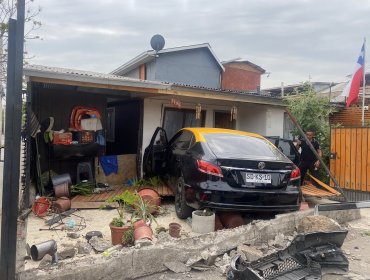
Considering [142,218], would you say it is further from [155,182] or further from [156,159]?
[156,159]

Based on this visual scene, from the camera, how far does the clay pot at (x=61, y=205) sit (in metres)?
6.40

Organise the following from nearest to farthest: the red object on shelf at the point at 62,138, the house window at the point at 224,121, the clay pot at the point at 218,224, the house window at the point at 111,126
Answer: the clay pot at the point at 218,224 < the red object on shelf at the point at 62,138 < the house window at the point at 111,126 < the house window at the point at 224,121

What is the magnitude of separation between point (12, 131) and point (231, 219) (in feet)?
12.2

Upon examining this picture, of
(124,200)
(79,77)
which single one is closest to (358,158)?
(124,200)

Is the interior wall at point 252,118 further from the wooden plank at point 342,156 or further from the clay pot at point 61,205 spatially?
the clay pot at point 61,205

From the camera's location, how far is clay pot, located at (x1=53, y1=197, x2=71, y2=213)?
6.40m

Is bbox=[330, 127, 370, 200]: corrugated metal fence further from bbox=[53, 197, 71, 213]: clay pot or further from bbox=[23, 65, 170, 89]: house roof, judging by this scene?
bbox=[53, 197, 71, 213]: clay pot

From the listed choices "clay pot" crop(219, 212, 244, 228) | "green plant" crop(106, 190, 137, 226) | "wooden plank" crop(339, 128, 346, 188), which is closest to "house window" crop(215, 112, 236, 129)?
"wooden plank" crop(339, 128, 346, 188)

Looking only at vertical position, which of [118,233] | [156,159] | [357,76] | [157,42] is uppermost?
[157,42]

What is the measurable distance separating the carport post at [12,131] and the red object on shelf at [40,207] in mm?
3250

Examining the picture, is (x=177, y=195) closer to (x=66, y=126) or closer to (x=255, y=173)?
(x=255, y=173)

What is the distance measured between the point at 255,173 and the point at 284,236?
107 centimetres

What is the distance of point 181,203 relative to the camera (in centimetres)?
609

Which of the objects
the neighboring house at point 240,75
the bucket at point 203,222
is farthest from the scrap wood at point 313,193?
the neighboring house at point 240,75
